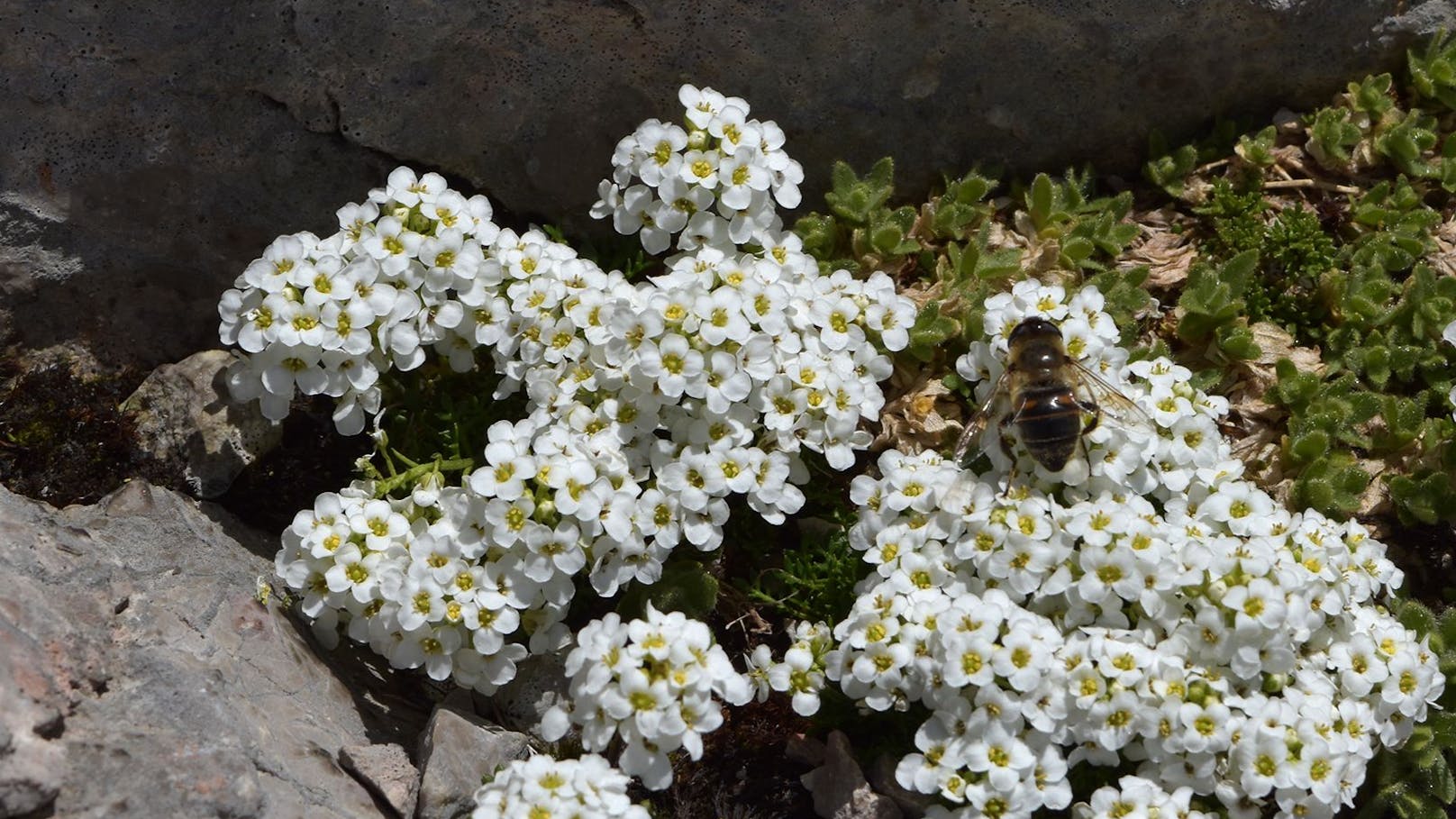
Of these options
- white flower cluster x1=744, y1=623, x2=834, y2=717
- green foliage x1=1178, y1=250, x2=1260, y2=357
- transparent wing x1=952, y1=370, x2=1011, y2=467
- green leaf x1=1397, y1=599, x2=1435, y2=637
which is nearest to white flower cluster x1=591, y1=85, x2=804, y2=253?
transparent wing x1=952, y1=370, x2=1011, y2=467

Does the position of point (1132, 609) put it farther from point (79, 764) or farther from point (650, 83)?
point (79, 764)

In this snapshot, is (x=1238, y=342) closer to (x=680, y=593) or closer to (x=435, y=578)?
(x=680, y=593)

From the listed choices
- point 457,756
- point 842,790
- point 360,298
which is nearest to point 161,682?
point 457,756

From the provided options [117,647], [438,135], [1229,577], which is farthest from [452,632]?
[1229,577]

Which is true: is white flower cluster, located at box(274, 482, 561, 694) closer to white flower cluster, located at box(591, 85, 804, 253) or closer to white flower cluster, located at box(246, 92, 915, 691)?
white flower cluster, located at box(246, 92, 915, 691)

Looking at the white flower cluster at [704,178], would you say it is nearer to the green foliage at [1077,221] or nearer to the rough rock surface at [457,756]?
the green foliage at [1077,221]
